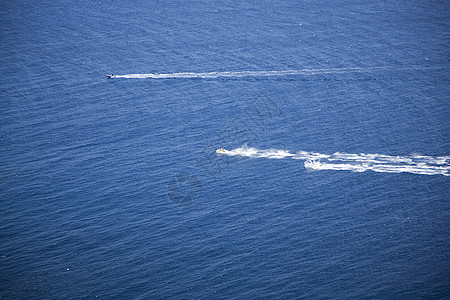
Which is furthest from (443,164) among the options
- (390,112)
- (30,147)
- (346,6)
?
(346,6)

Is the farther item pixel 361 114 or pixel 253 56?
A: pixel 253 56

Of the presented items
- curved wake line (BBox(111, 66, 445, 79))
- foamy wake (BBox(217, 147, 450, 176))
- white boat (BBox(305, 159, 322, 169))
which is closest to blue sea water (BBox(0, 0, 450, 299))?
curved wake line (BBox(111, 66, 445, 79))

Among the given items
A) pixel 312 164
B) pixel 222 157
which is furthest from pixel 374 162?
pixel 222 157

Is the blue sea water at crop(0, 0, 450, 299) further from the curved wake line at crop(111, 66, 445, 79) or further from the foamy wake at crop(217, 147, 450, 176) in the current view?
the foamy wake at crop(217, 147, 450, 176)

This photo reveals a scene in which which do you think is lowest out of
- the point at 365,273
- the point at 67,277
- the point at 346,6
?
the point at 67,277

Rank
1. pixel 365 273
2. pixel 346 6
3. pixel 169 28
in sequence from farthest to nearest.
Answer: pixel 346 6
pixel 169 28
pixel 365 273

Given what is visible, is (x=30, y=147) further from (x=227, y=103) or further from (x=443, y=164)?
(x=443, y=164)

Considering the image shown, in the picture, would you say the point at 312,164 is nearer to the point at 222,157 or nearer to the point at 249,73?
the point at 222,157
